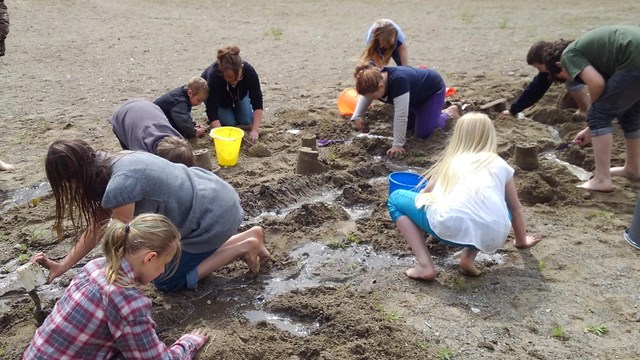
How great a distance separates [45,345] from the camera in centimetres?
248

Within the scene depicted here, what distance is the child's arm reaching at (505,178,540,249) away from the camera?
3729 millimetres

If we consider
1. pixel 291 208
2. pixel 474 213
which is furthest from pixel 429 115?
pixel 474 213

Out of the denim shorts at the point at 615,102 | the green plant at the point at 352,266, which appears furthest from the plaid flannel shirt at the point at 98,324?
the denim shorts at the point at 615,102

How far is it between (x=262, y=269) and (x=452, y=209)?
49.9 inches

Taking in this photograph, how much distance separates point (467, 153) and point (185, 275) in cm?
185

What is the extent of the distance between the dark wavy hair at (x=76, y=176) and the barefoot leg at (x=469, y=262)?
6.82ft

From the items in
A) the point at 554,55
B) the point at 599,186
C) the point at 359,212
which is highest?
the point at 554,55

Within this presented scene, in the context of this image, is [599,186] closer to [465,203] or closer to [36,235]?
[465,203]

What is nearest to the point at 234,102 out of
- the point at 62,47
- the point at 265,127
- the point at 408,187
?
the point at 265,127

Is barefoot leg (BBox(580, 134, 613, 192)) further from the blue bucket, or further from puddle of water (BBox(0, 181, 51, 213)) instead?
puddle of water (BBox(0, 181, 51, 213))

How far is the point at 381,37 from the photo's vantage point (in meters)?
6.44

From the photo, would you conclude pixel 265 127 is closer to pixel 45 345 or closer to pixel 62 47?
pixel 45 345

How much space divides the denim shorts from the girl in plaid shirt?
3600mm

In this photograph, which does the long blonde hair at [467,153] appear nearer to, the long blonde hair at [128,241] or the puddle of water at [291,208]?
the puddle of water at [291,208]
